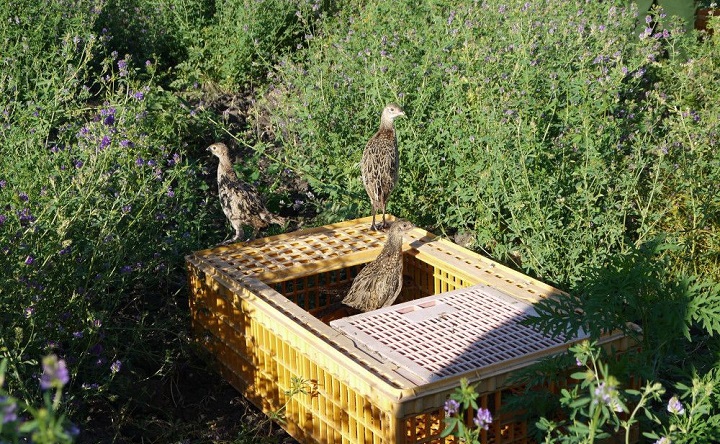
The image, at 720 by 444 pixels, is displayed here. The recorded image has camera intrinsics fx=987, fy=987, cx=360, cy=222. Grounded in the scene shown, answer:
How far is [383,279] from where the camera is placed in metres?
5.05

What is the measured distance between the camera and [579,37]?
22.9ft

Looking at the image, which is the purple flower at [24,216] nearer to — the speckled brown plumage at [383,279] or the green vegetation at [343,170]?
the green vegetation at [343,170]

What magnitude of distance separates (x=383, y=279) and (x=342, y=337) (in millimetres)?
765

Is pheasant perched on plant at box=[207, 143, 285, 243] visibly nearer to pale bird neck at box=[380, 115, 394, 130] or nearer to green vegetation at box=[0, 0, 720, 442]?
green vegetation at box=[0, 0, 720, 442]

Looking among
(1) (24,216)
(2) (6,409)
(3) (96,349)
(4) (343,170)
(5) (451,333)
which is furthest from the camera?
(4) (343,170)

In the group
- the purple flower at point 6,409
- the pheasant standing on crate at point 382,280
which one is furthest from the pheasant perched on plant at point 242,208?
the purple flower at point 6,409

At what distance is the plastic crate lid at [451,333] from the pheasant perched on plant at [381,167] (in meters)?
1.38

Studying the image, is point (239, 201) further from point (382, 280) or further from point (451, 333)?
point (451, 333)

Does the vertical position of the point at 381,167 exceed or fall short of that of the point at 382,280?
it exceeds it

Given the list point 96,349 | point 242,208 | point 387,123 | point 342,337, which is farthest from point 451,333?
point 387,123

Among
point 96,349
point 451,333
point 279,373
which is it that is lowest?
point 279,373

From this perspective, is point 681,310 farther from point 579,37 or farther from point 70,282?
point 579,37

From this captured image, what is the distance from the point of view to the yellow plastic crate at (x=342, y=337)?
396 centimetres

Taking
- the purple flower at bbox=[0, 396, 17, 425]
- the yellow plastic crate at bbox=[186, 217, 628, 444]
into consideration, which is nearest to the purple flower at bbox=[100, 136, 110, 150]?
the yellow plastic crate at bbox=[186, 217, 628, 444]
